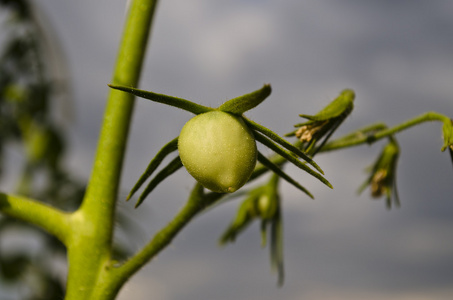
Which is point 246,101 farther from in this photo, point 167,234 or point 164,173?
point 167,234

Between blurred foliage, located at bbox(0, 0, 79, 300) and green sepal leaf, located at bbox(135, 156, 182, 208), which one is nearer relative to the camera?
green sepal leaf, located at bbox(135, 156, 182, 208)

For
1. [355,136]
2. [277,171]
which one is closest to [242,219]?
[355,136]

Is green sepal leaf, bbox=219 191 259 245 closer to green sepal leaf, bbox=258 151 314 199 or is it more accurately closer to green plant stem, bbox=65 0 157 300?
green plant stem, bbox=65 0 157 300

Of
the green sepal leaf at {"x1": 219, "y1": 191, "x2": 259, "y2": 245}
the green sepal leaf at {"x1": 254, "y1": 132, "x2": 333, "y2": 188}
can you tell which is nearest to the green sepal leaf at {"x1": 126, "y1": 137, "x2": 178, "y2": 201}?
the green sepal leaf at {"x1": 254, "y1": 132, "x2": 333, "y2": 188}

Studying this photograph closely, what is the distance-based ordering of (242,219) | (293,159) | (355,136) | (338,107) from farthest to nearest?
(242,219)
(355,136)
(338,107)
(293,159)

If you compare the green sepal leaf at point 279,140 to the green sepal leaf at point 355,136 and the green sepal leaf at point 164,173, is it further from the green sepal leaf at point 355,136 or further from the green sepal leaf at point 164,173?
the green sepal leaf at point 355,136

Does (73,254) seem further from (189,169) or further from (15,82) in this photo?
(15,82)
